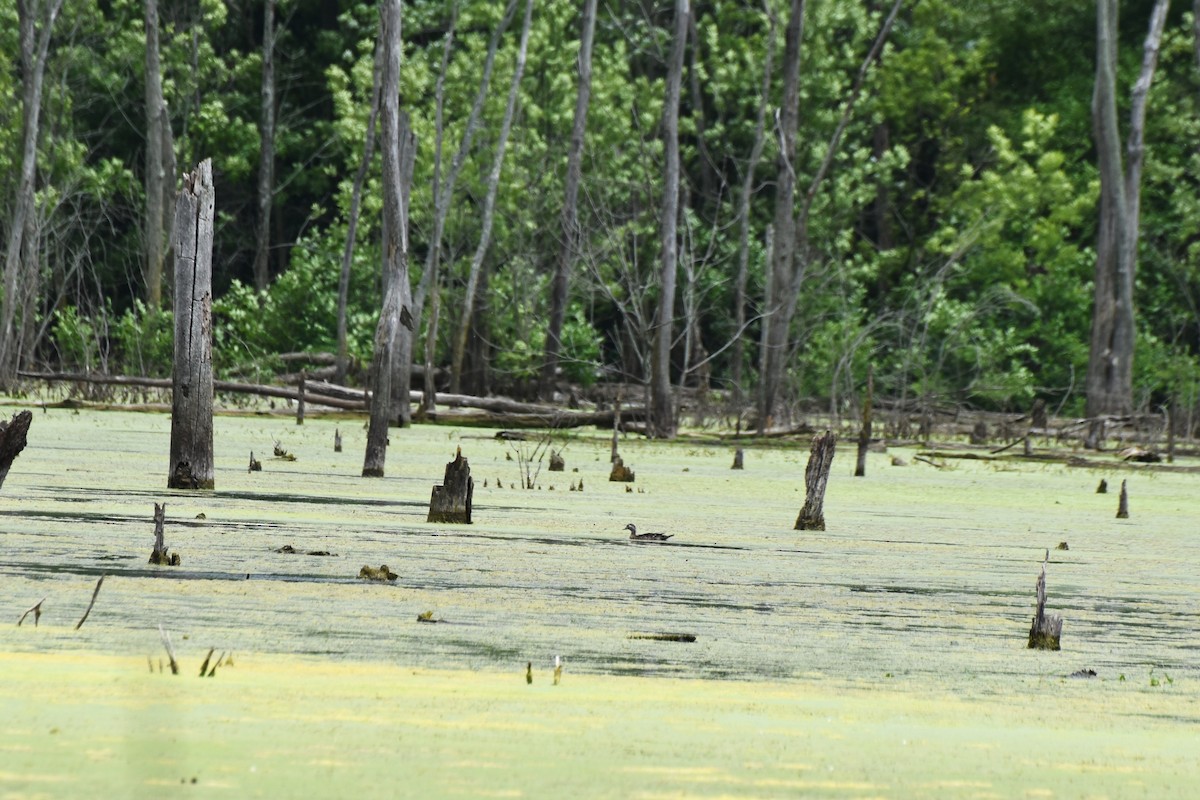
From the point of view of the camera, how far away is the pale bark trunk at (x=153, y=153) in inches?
1219

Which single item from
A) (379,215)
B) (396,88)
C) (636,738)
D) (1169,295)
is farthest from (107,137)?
(636,738)

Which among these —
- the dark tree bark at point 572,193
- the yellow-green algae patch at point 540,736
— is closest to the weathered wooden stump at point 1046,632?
the yellow-green algae patch at point 540,736

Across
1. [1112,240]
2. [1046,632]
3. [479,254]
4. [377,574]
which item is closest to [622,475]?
[377,574]

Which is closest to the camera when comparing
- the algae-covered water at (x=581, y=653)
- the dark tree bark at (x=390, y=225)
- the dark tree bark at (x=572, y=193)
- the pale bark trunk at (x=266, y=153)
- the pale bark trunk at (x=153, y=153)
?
the algae-covered water at (x=581, y=653)

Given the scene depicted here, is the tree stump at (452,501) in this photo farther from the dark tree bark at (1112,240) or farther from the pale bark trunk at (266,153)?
the pale bark trunk at (266,153)

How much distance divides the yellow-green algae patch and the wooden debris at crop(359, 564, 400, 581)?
5.59ft

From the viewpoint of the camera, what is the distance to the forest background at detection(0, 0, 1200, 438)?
30.6 metres

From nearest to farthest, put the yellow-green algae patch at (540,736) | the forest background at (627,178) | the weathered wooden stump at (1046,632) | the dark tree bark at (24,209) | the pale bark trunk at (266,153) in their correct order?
1. the yellow-green algae patch at (540,736)
2. the weathered wooden stump at (1046,632)
3. the dark tree bark at (24,209)
4. the forest background at (627,178)
5. the pale bark trunk at (266,153)

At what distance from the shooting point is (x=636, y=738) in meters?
3.46

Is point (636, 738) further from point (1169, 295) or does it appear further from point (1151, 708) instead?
point (1169, 295)

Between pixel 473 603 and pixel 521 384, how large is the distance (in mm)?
22747

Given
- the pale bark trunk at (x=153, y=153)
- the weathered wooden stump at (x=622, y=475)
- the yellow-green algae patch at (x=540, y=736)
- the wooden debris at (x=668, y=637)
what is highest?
the pale bark trunk at (x=153, y=153)

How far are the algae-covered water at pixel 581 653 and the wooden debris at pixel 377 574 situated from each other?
86mm

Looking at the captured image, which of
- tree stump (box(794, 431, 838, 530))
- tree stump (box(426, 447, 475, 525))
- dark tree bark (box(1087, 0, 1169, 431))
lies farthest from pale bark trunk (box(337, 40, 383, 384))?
tree stump (box(426, 447, 475, 525))
